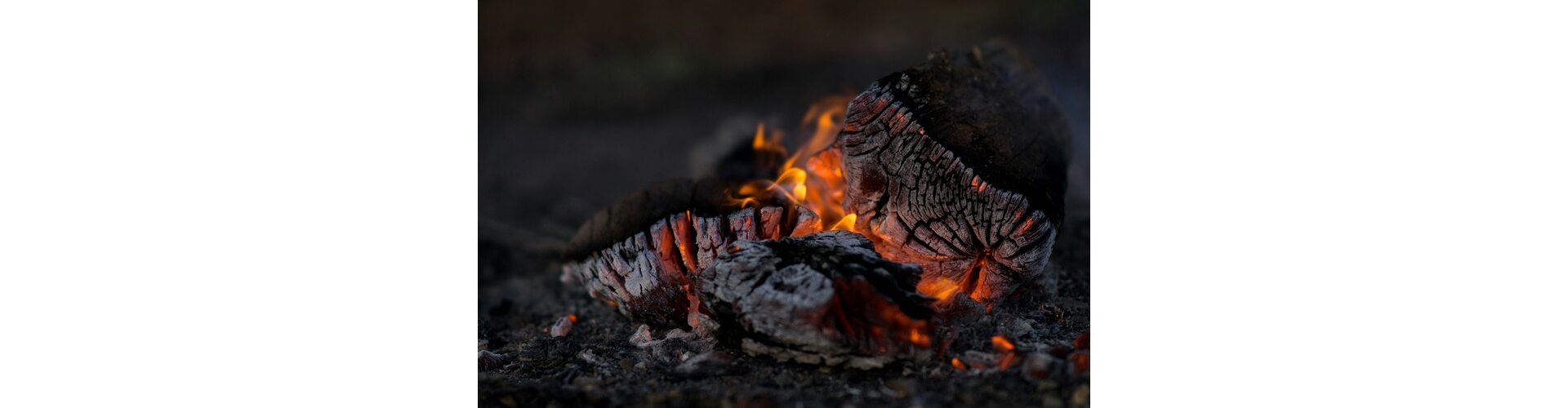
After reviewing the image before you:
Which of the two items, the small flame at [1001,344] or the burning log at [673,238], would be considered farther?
the burning log at [673,238]

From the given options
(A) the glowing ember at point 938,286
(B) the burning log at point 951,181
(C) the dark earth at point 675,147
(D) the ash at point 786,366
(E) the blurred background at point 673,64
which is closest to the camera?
(D) the ash at point 786,366

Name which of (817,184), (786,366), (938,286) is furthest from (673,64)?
(786,366)

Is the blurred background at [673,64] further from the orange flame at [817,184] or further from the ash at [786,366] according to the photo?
the ash at [786,366]

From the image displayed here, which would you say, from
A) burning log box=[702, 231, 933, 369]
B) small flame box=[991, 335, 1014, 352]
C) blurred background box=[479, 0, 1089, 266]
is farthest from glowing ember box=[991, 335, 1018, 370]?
blurred background box=[479, 0, 1089, 266]

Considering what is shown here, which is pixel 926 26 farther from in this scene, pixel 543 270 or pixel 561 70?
pixel 543 270

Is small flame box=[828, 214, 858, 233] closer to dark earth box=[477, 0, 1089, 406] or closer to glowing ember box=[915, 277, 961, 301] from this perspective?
glowing ember box=[915, 277, 961, 301]

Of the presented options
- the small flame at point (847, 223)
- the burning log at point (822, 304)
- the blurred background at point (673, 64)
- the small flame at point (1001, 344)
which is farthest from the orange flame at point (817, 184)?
the blurred background at point (673, 64)
